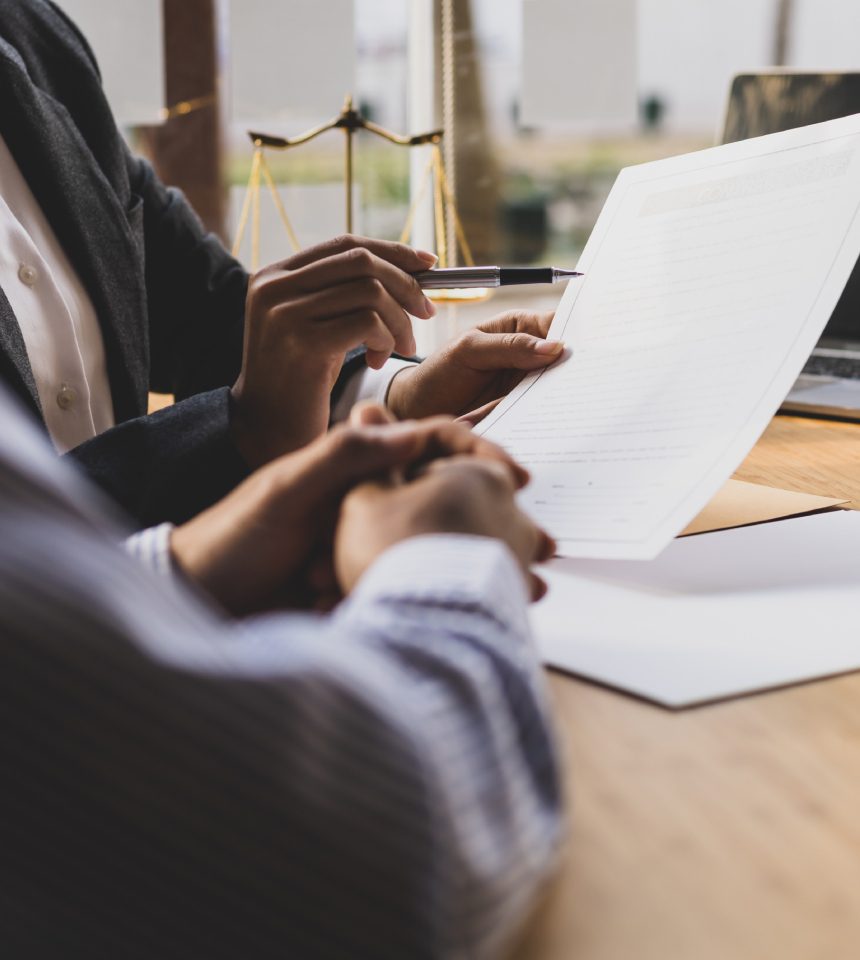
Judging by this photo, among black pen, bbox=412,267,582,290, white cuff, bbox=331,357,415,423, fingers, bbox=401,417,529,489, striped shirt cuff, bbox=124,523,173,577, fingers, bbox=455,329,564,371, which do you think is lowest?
white cuff, bbox=331,357,415,423

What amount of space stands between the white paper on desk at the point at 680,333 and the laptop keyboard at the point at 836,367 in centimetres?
55

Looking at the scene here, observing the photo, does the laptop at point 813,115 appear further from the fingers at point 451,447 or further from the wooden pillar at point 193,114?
the wooden pillar at point 193,114

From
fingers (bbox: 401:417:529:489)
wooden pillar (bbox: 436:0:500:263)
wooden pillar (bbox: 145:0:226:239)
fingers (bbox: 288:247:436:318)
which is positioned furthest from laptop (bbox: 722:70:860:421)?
wooden pillar (bbox: 145:0:226:239)

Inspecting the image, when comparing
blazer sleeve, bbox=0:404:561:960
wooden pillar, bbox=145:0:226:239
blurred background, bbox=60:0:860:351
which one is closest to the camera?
blazer sleeve, bbox=0:404:561:960

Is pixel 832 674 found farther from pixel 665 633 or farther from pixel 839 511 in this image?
pixel 839 511

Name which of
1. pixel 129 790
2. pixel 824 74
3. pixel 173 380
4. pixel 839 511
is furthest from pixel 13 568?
pixel 824 74

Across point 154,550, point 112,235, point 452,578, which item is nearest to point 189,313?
point 112,235

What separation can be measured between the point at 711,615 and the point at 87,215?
812 millimetres

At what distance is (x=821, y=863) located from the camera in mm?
306

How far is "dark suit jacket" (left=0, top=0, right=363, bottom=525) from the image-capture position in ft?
3.38

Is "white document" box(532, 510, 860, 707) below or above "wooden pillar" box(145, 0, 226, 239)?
below

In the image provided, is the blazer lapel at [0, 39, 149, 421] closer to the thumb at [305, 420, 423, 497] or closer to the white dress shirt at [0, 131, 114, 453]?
the white dress shirt at [0, 131, 114, 453]

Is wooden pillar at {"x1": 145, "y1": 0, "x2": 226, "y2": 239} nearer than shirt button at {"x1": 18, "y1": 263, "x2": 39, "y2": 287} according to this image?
No

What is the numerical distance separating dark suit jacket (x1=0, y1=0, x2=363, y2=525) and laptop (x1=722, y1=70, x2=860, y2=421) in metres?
0.57
